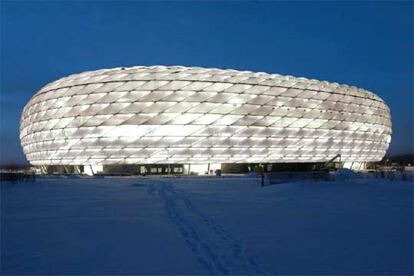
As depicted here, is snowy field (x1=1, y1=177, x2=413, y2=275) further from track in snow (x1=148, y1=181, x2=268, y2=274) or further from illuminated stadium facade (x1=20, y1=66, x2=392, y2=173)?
illuminated stadium facade (x1=20, y1=66, x2=392, y2=173)

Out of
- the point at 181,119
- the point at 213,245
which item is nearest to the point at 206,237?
the point at 213,245

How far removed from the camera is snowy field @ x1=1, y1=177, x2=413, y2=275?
20.0 ft

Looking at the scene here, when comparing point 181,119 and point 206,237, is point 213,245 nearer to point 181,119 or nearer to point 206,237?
point 206,237

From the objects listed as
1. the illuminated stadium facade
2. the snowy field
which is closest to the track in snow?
the snowy field

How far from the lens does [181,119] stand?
4234 centimetres

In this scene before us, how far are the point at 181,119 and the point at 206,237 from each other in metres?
34.9

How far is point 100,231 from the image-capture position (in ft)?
27.5

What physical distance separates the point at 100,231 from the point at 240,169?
37281mm

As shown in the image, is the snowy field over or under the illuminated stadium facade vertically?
under

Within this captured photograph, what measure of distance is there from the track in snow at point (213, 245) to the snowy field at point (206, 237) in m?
0.01

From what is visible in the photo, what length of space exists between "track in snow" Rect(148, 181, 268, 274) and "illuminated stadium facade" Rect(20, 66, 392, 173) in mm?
31959

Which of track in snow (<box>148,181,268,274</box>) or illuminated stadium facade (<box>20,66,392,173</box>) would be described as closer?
track in snow (<box>148,181,268,274</box>)

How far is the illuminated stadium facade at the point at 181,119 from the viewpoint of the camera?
42.4 m

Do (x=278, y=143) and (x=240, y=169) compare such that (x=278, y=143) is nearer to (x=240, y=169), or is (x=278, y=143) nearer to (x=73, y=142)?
(x=240, y=169)
